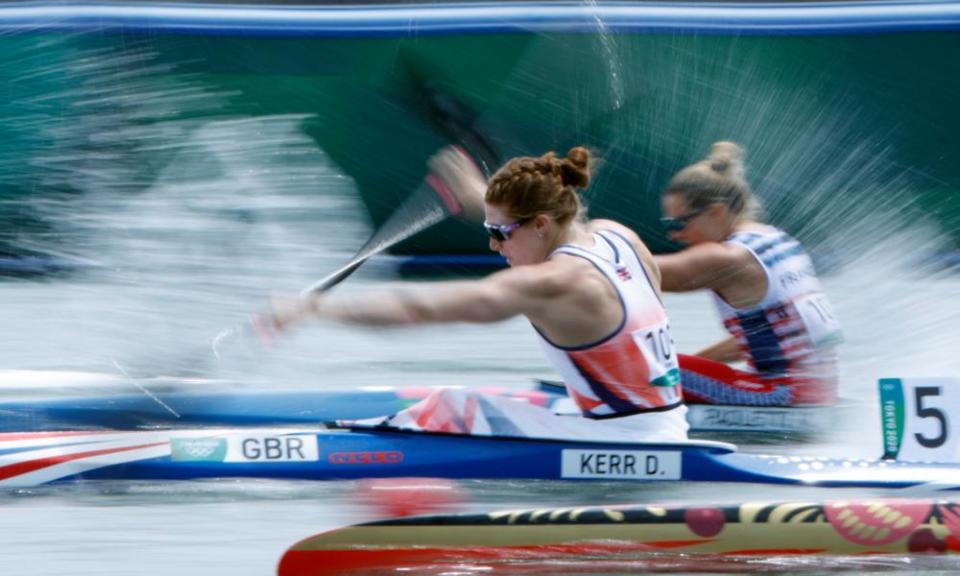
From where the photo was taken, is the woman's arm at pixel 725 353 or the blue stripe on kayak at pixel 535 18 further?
the blue stripe on kayak at pixel 535 18

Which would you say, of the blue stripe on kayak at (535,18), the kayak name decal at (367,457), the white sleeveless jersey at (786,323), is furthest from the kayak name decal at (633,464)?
the blue stripe on kayak at (535,18)

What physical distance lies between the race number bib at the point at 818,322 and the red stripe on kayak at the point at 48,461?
6.94 feet

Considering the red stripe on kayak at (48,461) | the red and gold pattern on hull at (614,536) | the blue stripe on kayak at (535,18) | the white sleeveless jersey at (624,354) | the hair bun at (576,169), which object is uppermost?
the blue stripe on kayak at (535,18)

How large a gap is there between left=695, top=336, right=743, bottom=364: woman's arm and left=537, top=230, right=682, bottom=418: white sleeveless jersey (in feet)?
3.42

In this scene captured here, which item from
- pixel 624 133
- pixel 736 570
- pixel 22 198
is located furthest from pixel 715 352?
pixel 22 198

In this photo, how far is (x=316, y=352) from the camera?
22.6 feet

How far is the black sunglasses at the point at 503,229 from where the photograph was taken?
379 centimetres

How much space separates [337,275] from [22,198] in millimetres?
3954

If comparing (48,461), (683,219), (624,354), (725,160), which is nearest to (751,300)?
(683,219)

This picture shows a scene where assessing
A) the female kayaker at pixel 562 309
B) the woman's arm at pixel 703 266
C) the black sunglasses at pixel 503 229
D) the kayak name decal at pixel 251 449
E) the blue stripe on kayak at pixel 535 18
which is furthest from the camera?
the blue stripe on kayak at pixel 535 18

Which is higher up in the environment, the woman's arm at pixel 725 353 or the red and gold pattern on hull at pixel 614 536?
the woman's arm at pixel 725 353

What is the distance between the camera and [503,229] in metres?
3.82

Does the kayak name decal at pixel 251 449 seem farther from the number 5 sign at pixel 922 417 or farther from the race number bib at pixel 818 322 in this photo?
the race number bib at pixel 818 322

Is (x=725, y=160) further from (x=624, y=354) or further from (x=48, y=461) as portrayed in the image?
(x=48, y=461)
